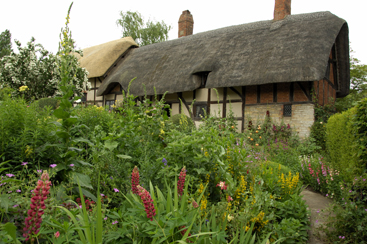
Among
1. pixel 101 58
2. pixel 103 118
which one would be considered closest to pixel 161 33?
pixel 101 58

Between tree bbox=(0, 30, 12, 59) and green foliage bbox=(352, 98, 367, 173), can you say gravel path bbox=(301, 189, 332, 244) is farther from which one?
tree bbox=(0, 30, 12, 59)

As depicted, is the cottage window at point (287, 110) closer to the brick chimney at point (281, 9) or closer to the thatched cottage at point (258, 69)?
the thatched cottage at point (258, 69)

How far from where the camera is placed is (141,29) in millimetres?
22797

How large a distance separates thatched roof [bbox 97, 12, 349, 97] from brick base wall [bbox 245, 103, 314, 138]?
120cm

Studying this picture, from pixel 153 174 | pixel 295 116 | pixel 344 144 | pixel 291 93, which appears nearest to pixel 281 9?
pixel 291 93

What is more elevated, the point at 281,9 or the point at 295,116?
the point at 281,9

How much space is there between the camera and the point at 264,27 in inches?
460

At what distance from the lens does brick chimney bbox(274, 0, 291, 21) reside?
38.8 feet

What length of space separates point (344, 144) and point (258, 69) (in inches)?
230

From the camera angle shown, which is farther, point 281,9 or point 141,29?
point 141,29

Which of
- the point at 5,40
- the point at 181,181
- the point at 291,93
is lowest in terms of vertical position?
the point at 181,181

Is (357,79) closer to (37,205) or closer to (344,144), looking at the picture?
(344,144)

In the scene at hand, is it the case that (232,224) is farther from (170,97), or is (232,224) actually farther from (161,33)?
(161,33)

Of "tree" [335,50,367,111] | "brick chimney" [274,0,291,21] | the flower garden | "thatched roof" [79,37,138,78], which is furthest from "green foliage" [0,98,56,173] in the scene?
"tree" [335,50,367,111]
